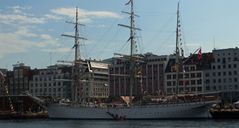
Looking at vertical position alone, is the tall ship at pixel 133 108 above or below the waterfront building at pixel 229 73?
below

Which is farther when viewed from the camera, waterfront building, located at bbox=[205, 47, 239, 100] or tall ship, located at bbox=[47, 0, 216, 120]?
waterfront building, located at bbox=[205, 47, 239, 100]

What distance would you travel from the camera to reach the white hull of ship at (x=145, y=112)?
12569 centimetres

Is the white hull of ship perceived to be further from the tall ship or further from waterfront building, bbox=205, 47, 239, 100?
waterfront building, bbox=205, 47, 239, 100

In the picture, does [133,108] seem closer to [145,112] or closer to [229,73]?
[145,112]

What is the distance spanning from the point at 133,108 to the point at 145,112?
151 inches

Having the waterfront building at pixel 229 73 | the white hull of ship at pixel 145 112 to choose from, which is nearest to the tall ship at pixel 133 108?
the white hull of ship at pixel 145 112

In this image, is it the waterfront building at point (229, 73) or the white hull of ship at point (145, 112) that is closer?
the white hull of ship at point (145, 112)

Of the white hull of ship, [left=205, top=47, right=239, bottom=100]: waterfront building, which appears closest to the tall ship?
the white hull of ship

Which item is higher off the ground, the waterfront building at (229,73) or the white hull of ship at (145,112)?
the waterfront building at (229,73)

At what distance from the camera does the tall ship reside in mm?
126062

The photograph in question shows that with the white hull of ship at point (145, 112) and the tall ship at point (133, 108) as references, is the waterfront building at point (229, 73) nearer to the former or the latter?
the tall ship at point (133, 108)

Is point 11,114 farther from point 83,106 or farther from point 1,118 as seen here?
point 83,106

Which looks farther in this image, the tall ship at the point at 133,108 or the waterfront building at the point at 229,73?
the waterfront building at the point at 229,73

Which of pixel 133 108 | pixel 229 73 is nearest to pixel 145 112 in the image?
pixel 133 108
